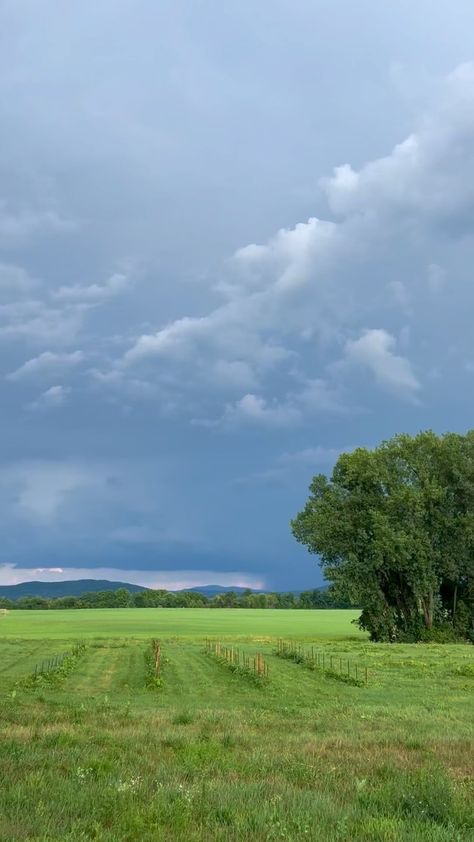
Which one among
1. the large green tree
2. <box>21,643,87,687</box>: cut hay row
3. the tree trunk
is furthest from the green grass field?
the tree trunk

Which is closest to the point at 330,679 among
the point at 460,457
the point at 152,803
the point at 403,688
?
the point at 403,688

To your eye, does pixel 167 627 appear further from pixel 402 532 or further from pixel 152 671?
pixel 152 671

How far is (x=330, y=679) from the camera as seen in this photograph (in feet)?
118

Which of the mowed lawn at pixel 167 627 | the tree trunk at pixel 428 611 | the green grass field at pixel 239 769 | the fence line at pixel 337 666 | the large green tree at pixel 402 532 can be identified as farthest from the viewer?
the mowed lawn at pixel 167 627

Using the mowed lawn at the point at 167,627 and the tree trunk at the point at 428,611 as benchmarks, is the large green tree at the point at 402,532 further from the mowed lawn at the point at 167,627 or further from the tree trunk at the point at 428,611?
the mowed lawn at the point at 167,627

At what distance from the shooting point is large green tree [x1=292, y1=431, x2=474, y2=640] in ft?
232

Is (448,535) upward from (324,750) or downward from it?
upward

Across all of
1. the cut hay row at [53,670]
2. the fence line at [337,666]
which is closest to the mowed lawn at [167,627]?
the cut hay row at [53,670]

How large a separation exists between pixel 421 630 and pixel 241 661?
33.4m

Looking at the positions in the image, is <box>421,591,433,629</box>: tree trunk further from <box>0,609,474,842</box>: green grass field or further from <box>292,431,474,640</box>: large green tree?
<box>0,609,474,842</box>: green grass field

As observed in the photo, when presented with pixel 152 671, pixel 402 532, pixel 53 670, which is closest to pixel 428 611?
pixel 402 532

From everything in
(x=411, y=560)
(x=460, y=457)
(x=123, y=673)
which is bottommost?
(x=123, y=673)

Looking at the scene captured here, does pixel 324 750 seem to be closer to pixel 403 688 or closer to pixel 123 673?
pixel 403 688

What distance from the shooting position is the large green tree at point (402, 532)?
70562mm
